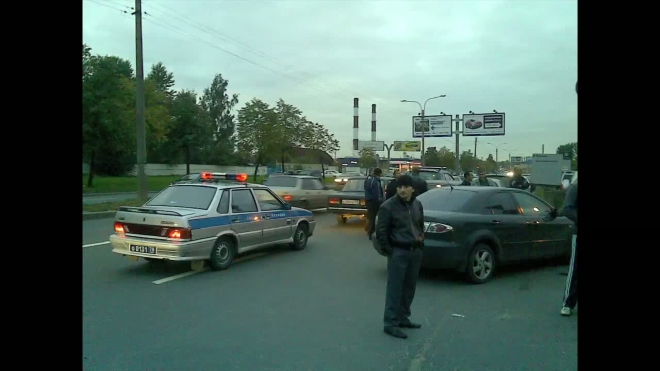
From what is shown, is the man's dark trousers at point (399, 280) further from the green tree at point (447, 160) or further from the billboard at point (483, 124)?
the green tree at point (447, 160)

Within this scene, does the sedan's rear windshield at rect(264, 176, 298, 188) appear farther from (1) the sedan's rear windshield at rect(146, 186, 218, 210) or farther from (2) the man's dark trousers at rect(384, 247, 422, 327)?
(2) the man's dark trousers at rect(384, 247, 422, 327)

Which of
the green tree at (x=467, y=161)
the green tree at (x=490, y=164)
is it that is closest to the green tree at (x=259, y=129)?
the green tree at (x=467, y=161)

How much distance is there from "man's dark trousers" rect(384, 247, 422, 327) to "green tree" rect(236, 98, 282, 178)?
35055 mm

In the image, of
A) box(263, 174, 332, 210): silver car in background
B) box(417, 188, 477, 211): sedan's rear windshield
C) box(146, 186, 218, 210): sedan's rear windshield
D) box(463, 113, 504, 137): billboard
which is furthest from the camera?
box(463, 113, 504, 137): billboard

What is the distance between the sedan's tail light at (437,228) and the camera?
7.55m

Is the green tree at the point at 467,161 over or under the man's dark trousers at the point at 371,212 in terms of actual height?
over

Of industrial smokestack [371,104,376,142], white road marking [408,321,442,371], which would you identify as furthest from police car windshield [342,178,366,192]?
industrial smokestack [371,104,376,142]

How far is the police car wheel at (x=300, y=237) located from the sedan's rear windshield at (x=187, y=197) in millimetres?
2512

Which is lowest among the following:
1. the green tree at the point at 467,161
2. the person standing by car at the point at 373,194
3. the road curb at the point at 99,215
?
the road curb at the point at 99,215

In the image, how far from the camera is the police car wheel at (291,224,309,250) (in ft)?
35.6

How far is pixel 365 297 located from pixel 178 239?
10.0ft
